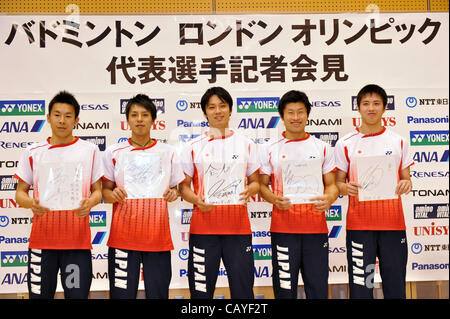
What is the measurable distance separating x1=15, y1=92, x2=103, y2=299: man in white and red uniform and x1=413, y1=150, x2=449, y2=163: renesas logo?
9.69 ft

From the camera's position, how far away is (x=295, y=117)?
3.35 m

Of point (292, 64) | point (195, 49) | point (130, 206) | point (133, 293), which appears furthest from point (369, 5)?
point (133, 293)

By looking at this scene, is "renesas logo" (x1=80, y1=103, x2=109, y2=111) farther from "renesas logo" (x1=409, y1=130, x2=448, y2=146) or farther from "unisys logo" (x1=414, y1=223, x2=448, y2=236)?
"unisys logo" (x1=414, y1=223, x2=448, y2=236)

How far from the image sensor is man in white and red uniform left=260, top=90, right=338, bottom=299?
3.21 meters

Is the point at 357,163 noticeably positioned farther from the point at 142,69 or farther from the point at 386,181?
the point at 142,69

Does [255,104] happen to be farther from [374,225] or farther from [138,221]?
[138,221]

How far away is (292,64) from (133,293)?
255 cm

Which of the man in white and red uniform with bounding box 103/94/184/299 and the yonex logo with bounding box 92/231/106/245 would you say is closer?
the man in white and red uniform with bounding box 103/94/184/299

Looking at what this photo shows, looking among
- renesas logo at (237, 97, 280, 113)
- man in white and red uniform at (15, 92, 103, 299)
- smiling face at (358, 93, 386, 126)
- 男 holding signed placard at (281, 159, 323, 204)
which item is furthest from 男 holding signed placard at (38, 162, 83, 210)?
smiling face at (358, 93, 386, 126)

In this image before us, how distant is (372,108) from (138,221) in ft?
6.44

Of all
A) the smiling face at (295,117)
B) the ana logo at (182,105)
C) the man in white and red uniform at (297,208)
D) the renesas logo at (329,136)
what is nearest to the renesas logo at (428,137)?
the renesas logo at (329,136)

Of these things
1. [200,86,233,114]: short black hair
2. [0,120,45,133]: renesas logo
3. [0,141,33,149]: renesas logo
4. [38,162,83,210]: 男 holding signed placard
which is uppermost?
[200,86,233,114]: short black hair

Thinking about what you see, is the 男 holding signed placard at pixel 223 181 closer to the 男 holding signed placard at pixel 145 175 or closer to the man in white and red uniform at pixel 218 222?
the man in white and red uniform at pixel 218 222

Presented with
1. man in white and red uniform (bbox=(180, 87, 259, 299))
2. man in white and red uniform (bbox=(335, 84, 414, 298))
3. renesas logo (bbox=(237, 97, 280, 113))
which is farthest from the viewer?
renesas logo (bbox=(237, 97, 280, 113))
